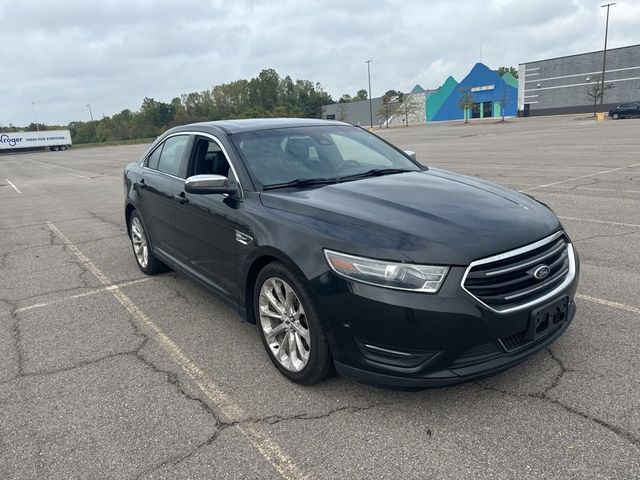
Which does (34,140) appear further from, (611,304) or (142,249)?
(611,304)

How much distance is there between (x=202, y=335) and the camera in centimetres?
411

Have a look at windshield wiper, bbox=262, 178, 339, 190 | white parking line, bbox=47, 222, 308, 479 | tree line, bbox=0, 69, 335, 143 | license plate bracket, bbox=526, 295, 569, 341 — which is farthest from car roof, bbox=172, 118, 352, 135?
tree line, bbox=0, 69, 335, 143

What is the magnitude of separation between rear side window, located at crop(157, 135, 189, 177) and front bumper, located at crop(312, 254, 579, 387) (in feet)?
8.38

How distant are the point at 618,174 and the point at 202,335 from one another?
1113cm

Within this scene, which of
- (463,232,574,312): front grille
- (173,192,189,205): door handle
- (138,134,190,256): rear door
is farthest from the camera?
(138,134,190,256): rear door

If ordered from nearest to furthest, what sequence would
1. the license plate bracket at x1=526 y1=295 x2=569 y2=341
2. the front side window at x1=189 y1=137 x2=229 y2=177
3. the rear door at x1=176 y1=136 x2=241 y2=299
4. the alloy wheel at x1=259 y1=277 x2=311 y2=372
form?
the license plate bracket at x1=526 y1=295 x2=569 y2=341
the alloy wheel at x1=259 y1=277 x2=311 y2=372
the rear door at x1=176 y1=136 x2=241 y2=299
the front side window at x1=189 y1=137 x2=229 y2=177

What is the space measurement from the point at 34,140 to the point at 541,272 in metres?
91.2

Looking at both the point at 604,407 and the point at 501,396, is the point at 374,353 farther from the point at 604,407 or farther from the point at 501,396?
the point at 604,407

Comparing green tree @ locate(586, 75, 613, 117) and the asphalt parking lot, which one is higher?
green tree @ locate(586, 75, 613, 117)

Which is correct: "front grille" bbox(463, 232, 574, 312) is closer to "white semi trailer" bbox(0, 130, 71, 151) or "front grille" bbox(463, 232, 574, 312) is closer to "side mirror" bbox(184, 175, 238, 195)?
"side mirror" bbox(184, 175, 238, 195)

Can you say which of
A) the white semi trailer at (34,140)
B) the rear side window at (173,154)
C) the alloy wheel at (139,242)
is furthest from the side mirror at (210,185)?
the white semi trailer at (34,140)

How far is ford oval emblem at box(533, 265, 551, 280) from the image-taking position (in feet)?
9.28

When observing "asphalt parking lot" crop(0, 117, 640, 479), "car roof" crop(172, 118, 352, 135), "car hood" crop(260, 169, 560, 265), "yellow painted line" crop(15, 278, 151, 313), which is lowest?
"asphalt parking lot" crop(0, 117, 640, 479)

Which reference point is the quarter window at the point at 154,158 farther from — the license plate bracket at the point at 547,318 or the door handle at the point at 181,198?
the license plate bracket at the point at 547,318
